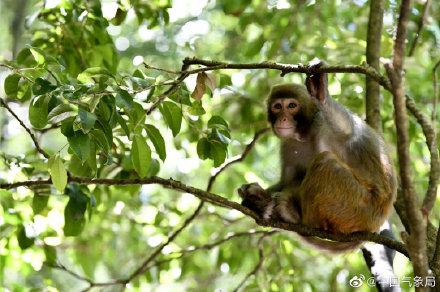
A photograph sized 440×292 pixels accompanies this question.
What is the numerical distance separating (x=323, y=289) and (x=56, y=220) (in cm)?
341

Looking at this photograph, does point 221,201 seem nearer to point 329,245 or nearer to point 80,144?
point 80,144

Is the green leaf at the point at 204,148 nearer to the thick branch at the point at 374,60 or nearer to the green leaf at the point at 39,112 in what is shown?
the green leaf at the point at 39,112

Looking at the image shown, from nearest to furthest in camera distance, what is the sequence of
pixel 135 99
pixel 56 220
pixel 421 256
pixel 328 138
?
pixel 421 256 < pixel 135 99 < pixel 328 138 < pixel 56 220

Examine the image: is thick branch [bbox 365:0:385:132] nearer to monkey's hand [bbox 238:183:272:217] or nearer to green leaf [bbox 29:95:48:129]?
monkey's hand [bbox 238:183:272:217]

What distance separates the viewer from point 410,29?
6605 millimetres

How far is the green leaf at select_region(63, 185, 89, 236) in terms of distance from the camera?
15.8 ft

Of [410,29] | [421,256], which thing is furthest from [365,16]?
[421,256]

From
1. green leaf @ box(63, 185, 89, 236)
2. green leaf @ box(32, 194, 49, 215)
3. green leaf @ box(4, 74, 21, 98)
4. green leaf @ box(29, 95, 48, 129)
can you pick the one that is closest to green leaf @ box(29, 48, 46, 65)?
green leaf @ box(4, 74, 21, 98)

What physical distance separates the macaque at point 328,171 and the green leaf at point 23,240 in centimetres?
184

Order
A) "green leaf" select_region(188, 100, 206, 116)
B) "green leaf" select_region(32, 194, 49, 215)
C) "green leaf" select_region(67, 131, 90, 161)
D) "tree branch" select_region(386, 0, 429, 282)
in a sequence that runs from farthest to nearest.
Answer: "green leaf" select_region(32, 194, 49, 215) → "green leaf" select_region(188, 100, 206, 116) → "green leaf" select_region(67, 131, 90, 161) → "tree branch" select_region(386, 0, 429, 282)

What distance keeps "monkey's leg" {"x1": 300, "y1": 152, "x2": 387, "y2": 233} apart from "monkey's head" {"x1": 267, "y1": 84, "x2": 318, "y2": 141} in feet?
1.94

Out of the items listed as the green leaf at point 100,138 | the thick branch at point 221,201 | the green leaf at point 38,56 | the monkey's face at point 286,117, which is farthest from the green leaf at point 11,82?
the monkey's face at point 286,117

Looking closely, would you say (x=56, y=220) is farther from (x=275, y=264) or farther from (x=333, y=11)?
(x=333, y=11)

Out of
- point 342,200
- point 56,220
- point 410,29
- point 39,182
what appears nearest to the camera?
point 39,182
